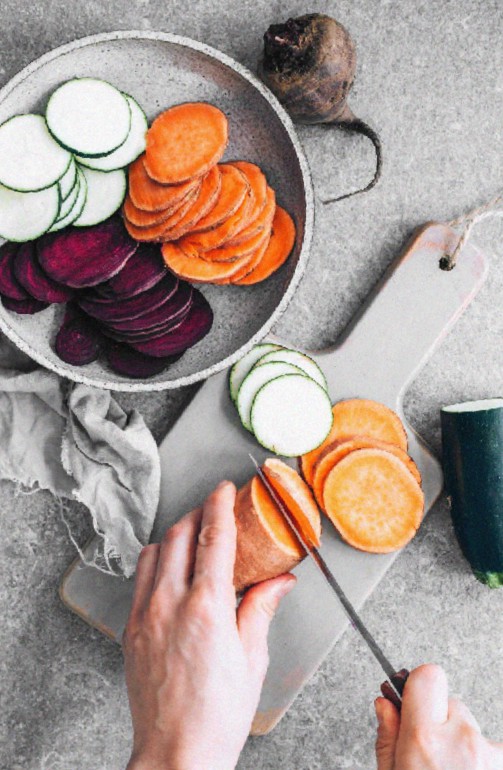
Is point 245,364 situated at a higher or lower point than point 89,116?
lower

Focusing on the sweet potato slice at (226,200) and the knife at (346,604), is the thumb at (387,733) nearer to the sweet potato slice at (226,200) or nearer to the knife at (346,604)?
the knife at (346,604)

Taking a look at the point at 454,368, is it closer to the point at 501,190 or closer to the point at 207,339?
the point at 501,190

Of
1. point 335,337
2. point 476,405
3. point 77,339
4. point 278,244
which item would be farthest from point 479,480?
point 77,339

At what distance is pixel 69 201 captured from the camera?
1334mm

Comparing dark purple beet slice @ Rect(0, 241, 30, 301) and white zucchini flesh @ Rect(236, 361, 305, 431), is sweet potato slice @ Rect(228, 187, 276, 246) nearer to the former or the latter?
white zucchini flesh @ Rect(236, 361, 305, 431)

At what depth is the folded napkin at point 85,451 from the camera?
4.90 feet

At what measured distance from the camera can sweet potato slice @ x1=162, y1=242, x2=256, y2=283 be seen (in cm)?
135

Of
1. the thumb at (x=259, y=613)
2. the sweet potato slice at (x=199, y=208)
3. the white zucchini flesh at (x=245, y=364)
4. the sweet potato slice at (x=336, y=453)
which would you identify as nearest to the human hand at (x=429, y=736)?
the thumb at (x=259, y=613)

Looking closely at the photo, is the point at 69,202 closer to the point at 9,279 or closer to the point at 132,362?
the point at 9,279

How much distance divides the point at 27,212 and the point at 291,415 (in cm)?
57

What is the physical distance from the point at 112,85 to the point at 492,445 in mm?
924

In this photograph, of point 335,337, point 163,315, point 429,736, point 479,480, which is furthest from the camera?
point 335,337

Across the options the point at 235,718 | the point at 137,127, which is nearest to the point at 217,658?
the point at 235,718

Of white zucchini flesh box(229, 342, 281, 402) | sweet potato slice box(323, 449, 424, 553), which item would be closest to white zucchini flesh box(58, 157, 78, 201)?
white zucchini flesh box(229, 342, 281, 402)
